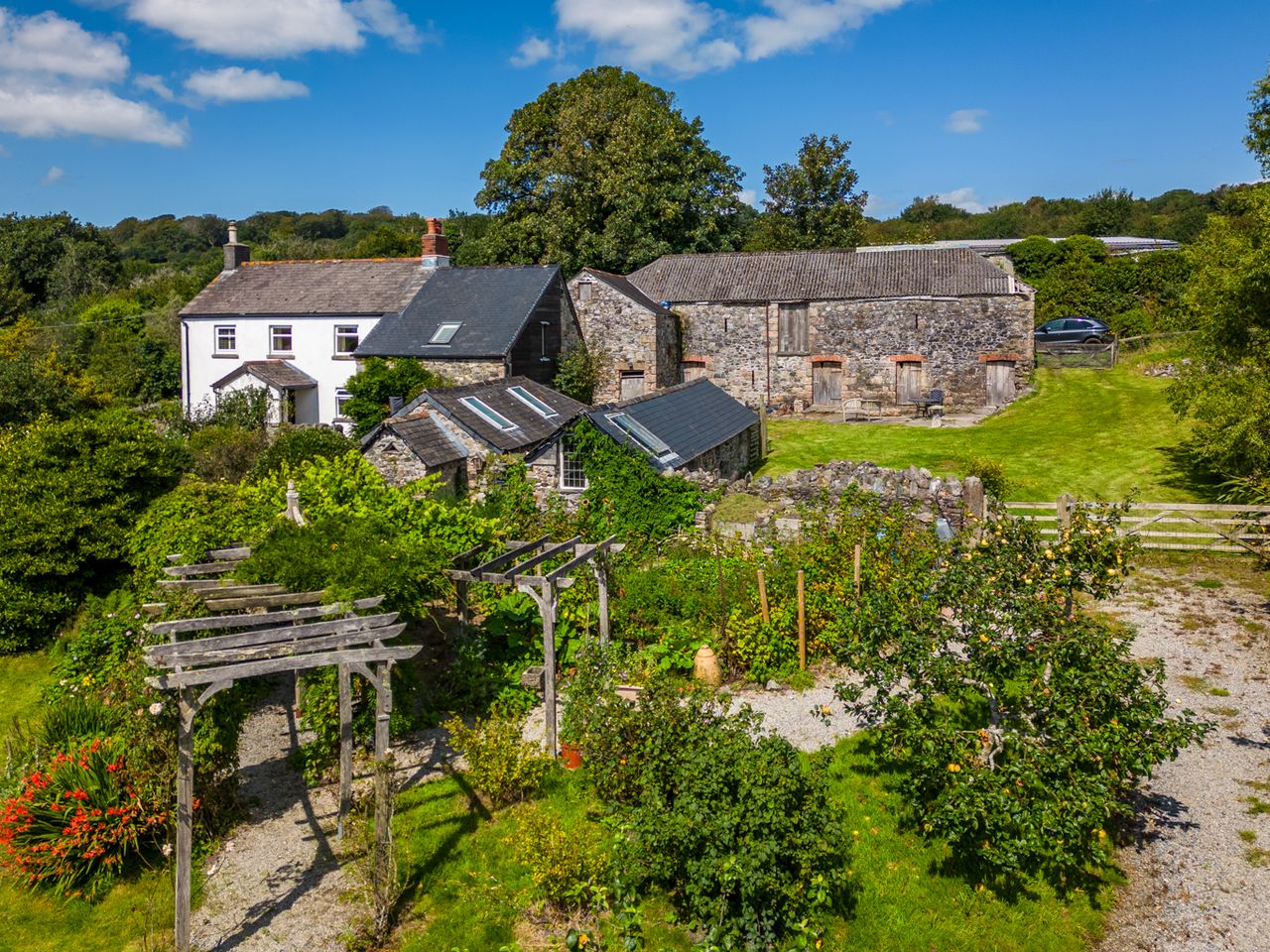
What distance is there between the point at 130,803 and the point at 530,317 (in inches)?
924

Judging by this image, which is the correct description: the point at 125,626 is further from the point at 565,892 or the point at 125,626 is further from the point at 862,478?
the point at 862,478

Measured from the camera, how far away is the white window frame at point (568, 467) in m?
21.0

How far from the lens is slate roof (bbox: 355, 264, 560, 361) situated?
3027 centimetres

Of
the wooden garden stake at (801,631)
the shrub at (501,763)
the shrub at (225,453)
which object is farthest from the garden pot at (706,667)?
the shrub at (225,453)

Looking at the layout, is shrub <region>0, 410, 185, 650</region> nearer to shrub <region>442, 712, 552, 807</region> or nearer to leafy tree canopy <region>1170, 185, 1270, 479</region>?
shrub <region>442, 712, 552, 807</region>

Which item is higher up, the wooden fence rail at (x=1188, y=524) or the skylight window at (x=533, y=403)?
the skylight window at (x=533, y=403)

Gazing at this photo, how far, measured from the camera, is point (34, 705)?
546 inches

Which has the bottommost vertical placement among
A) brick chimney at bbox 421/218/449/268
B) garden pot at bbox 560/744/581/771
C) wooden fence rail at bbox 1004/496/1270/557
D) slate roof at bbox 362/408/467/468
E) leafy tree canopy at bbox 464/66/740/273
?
garden pot at bbox 560/744/581/771

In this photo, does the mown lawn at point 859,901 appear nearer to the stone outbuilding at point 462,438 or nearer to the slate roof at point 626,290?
the stone outbuilding at point 462,438

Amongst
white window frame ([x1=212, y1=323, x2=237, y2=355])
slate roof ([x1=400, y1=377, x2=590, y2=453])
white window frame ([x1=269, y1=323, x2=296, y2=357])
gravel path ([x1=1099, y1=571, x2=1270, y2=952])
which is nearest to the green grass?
slate roof ([x1=400, y1=377, x2=590, y2=453])

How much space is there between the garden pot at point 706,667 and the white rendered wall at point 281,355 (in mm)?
23662

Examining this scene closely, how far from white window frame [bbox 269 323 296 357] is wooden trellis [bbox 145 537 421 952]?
2530cm

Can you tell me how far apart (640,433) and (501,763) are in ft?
37.0

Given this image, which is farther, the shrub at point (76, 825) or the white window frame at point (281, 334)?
the white window frame at point (281, 334)
